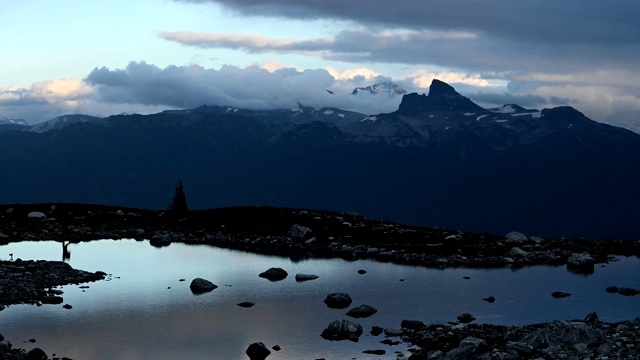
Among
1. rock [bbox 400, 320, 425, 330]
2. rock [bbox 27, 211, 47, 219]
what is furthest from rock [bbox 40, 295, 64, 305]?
rock [bbox 27, 211, 47, 219]

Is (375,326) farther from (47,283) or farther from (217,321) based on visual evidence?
(47,283)

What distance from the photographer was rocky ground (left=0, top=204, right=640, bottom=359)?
42.0 m

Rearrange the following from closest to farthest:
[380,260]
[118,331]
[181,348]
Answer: [181,348] < [118,331] < [380,260]

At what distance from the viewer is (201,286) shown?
68.3 meters

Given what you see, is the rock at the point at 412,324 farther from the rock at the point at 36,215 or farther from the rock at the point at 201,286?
the rock at the point at 36,215

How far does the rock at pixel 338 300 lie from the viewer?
6169 centimetres

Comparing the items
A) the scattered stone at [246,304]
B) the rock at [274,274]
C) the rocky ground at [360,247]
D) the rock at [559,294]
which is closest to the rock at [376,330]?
the rocky ground at [360,247]

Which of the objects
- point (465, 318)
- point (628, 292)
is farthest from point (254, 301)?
point (628, 292)

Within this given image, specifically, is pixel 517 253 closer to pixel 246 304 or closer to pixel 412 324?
pixel 412 324

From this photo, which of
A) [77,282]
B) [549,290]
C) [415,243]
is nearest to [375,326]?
[549,290]

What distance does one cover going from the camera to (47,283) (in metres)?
66.1

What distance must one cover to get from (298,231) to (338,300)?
4706 cm

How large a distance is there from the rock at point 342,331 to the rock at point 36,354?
1845 centimetres

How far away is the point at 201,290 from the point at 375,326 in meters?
22.2
